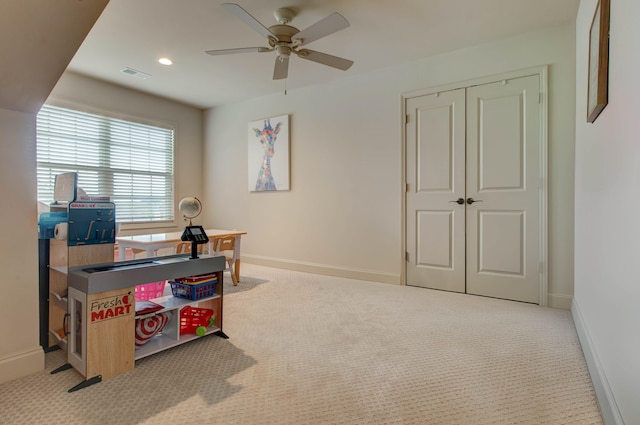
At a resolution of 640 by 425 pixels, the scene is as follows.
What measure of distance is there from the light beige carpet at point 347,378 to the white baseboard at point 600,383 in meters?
0.06

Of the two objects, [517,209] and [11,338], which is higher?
[517,209]

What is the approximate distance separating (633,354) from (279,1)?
2.99 meters

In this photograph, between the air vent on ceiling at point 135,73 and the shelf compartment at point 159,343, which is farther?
the air vent on ceiling at point 135,73

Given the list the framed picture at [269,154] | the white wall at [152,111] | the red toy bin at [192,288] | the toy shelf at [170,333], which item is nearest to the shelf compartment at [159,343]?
the toy shelf at [170,333]

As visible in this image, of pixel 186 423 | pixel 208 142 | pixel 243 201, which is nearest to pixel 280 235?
pixel 243 201

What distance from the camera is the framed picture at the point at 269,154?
15.9 ft

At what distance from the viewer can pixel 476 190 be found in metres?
3.42

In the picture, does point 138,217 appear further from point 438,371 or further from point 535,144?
point 535,144

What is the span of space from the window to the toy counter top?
9.73 feet

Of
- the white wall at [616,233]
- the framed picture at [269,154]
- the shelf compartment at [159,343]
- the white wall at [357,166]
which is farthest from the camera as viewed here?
the framed picture at [269,154]

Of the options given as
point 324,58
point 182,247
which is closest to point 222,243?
point 182,247

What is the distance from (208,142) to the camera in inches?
229

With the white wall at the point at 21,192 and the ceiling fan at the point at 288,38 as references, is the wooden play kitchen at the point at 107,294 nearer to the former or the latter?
the white wall at the point at 21,192

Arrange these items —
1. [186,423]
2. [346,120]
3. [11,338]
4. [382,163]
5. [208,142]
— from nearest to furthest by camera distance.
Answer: [186,423] < [11,338] < [382,163] < [346,120] < [208,142]
